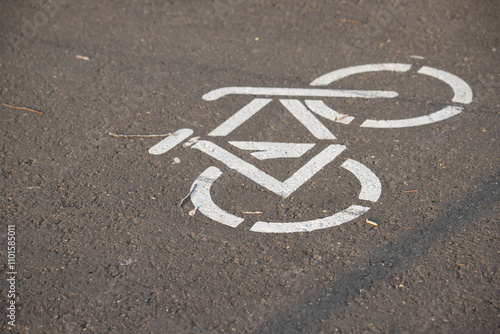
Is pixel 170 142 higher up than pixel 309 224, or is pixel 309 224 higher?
pixel 309 224

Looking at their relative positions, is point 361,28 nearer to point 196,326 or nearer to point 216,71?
point 216,71

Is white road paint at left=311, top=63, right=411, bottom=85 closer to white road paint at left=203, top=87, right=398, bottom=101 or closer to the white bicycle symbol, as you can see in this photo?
the white bicycle symbol

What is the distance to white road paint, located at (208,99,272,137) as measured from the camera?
14.9ft

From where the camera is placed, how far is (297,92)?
16.7 ft

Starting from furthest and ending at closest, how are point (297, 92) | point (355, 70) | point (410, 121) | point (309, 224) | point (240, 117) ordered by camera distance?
point (355, 70)
point (297, 92)
point (240, 117)
point (410, 121)
point (309, 224)

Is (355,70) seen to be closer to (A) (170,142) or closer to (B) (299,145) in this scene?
(B) (299,145)

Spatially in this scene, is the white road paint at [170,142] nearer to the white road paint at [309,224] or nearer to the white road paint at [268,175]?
the white road paint at [268,175]

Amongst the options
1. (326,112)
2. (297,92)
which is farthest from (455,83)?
(297,92)

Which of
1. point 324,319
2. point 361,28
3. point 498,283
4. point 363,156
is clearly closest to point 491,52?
point 361,28

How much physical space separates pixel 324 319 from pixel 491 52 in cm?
407

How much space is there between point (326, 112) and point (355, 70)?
91cm

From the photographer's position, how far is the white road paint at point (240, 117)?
455cm

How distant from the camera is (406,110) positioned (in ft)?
15.5

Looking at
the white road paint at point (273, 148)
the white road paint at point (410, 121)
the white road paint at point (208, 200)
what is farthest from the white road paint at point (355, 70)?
the white road paint at point (208, 200)
